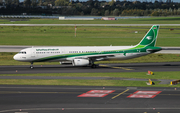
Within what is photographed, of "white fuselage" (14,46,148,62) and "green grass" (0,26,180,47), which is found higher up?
"white fuselage" (14,46,148,62)

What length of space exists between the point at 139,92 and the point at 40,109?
42.8ft

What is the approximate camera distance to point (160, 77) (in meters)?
44.0

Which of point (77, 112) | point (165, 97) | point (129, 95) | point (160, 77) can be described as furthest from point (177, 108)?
point (160, 77)

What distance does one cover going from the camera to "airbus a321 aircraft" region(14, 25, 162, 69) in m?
52.8

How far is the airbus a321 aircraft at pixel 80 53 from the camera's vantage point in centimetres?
5278

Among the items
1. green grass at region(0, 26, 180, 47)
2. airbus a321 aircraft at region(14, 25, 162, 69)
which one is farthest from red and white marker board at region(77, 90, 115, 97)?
green grass at region(0, 26, 180, 47)

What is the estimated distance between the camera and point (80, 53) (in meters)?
53.5

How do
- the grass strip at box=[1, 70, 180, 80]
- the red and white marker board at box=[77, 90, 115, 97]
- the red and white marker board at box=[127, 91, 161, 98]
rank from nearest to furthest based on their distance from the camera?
the red and white marker board at box=[127, 91, 161, 98] < the red and white marker board at box=[77, 90, 115, 97] < the grass strip at box=[1, 70, 180, 80]

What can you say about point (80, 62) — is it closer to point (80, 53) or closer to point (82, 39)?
point (80, 53)

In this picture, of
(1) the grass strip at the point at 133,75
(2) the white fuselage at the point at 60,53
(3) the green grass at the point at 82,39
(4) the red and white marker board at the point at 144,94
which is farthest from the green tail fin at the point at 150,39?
(3) the green grass at the point at 82,39

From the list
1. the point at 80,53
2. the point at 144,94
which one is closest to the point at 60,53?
the point at 80,53

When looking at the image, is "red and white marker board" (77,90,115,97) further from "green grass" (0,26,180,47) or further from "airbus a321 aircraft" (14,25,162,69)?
"green grass" (0,26,180,47)

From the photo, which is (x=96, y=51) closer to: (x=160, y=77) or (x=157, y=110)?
(x=160, y=77)

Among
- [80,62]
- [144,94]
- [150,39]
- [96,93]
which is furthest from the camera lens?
[150,39]
